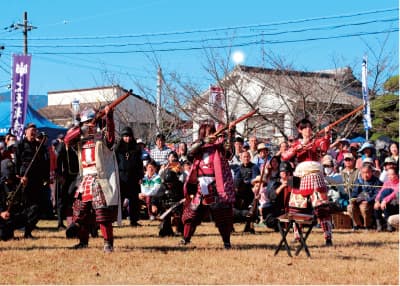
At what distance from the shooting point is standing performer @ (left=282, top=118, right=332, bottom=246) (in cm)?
898

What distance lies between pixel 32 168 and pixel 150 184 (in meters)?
3.55

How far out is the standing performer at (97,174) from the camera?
848cm

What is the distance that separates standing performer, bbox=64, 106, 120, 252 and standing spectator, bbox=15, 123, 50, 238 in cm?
229

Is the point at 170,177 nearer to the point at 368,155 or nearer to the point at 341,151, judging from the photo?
the point at 368,155

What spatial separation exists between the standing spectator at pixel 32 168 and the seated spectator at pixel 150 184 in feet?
10.1

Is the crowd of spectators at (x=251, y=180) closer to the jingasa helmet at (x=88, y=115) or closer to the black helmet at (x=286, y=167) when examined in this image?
the black helmet at (x=286, y=167)

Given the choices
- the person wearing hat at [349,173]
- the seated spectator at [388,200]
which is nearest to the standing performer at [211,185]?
the seated spectator at [388,200]

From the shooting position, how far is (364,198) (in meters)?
12.2

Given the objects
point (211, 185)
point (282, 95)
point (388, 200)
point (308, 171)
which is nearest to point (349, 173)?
point (388, 200)

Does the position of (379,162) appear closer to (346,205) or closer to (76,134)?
(346,205)

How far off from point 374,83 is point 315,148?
1370 centimetres

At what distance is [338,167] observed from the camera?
1342 cm

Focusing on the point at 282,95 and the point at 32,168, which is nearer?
the point at 32,168

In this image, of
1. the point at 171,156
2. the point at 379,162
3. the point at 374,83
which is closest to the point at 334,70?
the point at 374,83
